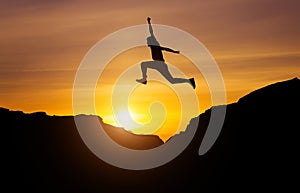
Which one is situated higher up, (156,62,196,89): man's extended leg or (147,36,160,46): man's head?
(147,36,160,46): man's head

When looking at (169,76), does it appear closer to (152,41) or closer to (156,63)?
(156,63)

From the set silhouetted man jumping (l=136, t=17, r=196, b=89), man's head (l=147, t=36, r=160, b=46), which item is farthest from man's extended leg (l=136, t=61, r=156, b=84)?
man's head (l=147, t=36, r=160, b=46)

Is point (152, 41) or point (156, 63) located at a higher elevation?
point (152, 41)

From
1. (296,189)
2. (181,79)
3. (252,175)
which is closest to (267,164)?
(252,175)

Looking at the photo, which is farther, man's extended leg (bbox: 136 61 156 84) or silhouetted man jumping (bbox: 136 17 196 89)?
man's extended leg (bbox: 136 61 156 84)

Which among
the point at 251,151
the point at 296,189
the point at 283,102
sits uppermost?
the point at 283,102

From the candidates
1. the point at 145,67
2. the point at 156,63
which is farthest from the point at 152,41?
the point at 145,67

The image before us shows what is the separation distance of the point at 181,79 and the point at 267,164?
481 ft

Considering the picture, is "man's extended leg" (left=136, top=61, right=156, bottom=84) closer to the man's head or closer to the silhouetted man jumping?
the silhouetted man jumping

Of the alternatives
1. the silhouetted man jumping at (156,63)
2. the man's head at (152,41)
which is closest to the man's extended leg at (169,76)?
the silhouetted man jumping at (156,63)

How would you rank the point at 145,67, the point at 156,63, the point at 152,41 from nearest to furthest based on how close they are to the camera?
the point at 152,41 → the point at 156,63 → the point at 145,67

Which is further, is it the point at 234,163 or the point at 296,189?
the point at 234,163

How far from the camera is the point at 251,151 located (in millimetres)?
197375

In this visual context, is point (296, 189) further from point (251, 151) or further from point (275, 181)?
point (251, 151)
